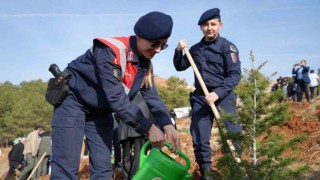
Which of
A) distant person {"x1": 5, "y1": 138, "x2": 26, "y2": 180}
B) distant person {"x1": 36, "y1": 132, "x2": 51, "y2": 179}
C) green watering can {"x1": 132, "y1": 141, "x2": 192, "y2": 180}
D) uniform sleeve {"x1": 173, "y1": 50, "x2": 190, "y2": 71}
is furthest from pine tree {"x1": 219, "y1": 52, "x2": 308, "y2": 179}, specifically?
distant person {"x1": 5, "y1": 138, "x2": 26, "y2": 180}

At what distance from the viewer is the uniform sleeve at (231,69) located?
11.3 ft

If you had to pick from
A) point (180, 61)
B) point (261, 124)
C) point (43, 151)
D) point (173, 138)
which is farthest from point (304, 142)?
point (43, 151)

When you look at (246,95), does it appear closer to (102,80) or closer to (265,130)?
(265,130)

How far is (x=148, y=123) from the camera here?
2250mm

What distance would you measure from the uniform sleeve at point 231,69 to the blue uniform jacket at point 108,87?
1.00 metres

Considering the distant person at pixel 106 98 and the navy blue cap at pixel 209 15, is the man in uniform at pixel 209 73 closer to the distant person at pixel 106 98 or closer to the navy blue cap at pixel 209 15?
the navy blue cap at pixel 209 15

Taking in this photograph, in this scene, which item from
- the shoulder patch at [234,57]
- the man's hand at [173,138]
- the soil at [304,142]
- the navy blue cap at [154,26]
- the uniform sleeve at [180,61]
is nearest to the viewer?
the navy blue cap at [154,26]

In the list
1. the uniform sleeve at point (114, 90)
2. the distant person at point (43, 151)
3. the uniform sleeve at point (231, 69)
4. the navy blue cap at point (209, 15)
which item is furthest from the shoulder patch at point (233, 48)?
the distant person at point (43, 151)

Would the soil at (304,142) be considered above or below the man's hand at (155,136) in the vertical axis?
below

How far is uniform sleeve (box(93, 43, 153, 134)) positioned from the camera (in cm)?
219

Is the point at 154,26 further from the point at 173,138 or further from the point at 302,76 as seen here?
the point at 302,76

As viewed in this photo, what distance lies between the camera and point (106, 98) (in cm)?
227

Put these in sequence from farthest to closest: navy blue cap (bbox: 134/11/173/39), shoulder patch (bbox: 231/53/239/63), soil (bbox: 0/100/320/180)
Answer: soil (bbox: 0/100/320/180)
shoulder patch (bbox: 231/53/239/63)
navy blue cap (bbox: 134/11/173/39)

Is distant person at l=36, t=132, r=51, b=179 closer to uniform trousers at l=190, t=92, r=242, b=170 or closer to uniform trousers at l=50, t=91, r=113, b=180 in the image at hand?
uniform trousers at l=190, t=92, r=242, b=170
